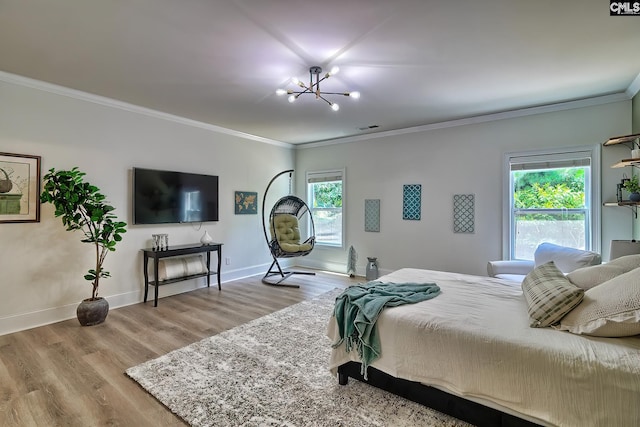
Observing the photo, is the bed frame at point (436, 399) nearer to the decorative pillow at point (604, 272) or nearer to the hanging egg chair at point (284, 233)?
the decorative pillow at point (604, 272)

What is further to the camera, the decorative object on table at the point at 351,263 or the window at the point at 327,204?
the window at the point at 327,204

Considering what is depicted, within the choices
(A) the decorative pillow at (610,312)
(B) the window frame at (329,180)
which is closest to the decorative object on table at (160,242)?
(B) the window frame at (329,180)

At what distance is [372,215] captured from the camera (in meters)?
5.45

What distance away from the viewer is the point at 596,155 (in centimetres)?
361

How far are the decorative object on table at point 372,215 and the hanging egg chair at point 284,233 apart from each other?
3.43ft

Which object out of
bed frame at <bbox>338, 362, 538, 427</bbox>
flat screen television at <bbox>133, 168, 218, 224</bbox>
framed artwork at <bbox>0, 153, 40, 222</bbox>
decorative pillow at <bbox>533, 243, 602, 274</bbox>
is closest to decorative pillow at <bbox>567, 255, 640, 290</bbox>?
bed frame at <bbox>338, 362, 538, 427</bbox>

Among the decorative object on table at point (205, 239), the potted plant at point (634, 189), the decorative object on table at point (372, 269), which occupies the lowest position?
the decorative object on table at point (372, 269)

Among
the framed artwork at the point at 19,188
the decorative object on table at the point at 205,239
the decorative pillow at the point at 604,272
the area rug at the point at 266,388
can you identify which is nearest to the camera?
the area rug at the point at 266,388

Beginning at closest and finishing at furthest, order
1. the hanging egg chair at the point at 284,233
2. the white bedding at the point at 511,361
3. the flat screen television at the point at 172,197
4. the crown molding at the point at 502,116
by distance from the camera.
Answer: the white bedding at the point at 511,361 → the crown molding at the point at 502,116 → the flat screen television at the point at 172,197 → the hanging egg chair at the point at 284,233

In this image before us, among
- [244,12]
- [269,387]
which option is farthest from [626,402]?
[244,12]

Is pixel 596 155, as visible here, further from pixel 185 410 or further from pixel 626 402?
pixel 185 410

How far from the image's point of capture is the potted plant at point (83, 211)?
119 inches

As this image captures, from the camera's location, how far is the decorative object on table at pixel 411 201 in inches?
195

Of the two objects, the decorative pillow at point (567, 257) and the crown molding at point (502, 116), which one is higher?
the crown molding at point (502, 116)
